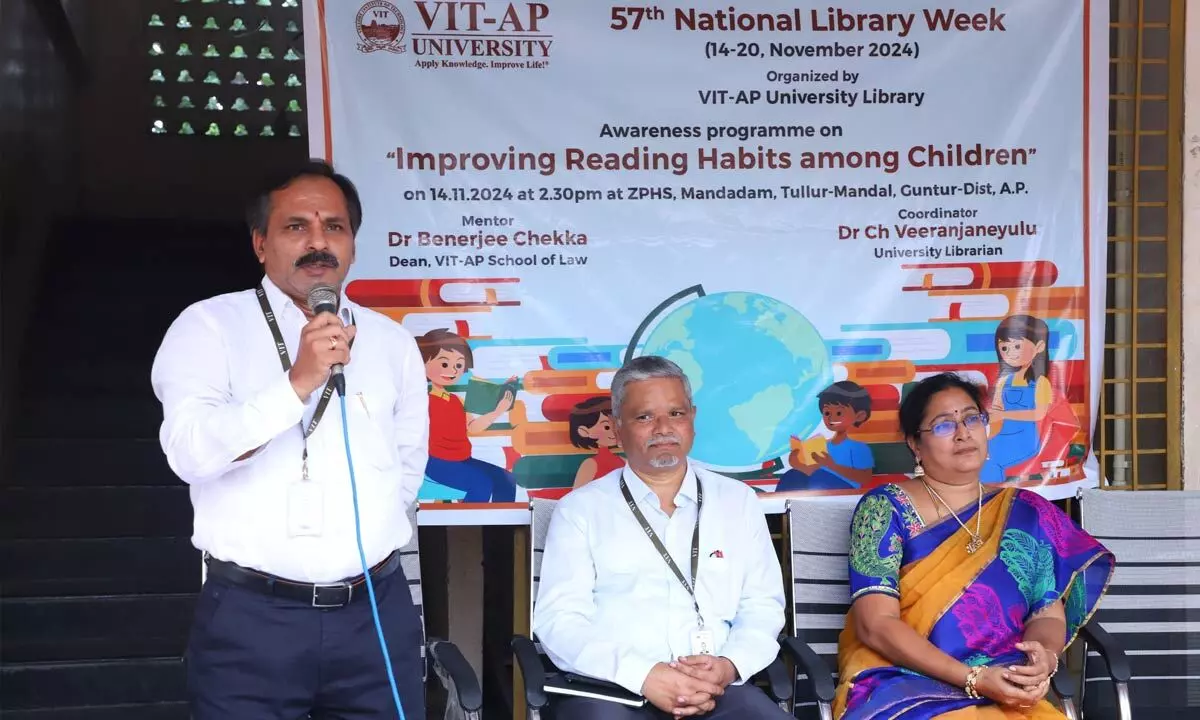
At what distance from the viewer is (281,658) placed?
2.24 meters

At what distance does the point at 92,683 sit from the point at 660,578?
2.63 meters

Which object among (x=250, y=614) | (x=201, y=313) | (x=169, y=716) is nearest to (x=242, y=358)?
(x=201, y=313)

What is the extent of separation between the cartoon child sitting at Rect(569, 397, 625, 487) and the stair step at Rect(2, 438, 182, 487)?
8.79ft

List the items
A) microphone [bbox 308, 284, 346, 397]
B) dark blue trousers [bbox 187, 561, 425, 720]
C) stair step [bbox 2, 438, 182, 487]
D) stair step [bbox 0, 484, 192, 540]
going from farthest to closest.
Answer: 1. stair step [bbox 2, 438, 182, 487]
2. stair step [bbox 0, 484, 192, 540]
3. dark blue trousers [bbox 187, 561, 425, 720]
4. microphone [bbox 308, 284, 346, 397]

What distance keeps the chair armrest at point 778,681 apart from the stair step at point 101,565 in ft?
9.71

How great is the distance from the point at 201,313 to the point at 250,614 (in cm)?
59

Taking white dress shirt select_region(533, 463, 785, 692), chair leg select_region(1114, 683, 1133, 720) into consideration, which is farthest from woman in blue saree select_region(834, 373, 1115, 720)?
white dress shirt select_region(533, 463, 785, 692)

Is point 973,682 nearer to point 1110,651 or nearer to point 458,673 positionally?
point 1110,651

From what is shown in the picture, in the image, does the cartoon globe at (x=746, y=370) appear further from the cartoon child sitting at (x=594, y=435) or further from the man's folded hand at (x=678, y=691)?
the man's folded hand at (x=678, y=691)

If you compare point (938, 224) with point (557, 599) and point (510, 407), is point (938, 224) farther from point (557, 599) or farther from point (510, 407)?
point (557, 599)

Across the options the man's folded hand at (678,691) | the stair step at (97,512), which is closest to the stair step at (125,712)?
the stair step at (97,512)

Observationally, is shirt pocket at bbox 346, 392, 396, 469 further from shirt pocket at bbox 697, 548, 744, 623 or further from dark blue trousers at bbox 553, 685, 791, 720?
shirt pocket at bbox 697, 548, 744, 623

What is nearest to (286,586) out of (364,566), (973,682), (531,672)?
(364,566)

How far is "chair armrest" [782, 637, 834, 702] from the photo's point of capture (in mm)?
2922
